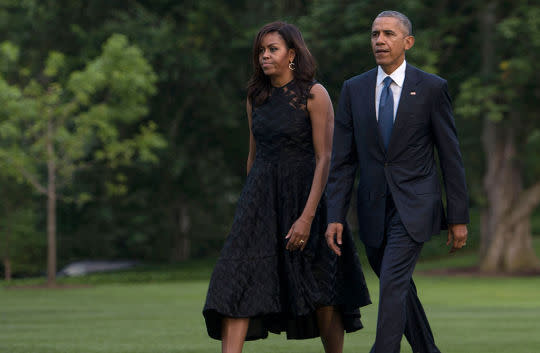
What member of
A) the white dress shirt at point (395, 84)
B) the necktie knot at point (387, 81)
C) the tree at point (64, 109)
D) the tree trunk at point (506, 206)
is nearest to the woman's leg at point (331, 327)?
the white dress shirt at point (395, 84)

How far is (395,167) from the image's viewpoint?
5.88m

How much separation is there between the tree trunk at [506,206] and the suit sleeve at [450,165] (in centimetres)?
2187

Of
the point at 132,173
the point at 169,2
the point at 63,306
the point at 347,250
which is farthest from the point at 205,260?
the point at 347,250

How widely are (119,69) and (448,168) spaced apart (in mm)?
19213

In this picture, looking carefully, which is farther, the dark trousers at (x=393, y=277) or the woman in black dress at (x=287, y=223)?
the woman in black dress at (x=287, y=223)

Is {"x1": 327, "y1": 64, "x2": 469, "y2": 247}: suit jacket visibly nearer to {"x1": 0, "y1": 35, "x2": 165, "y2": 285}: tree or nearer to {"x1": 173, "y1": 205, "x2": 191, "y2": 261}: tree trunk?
{"x1": 0, "y1": 35, "x2": 165, "y2": 285}: tree

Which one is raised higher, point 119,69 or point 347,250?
point 119,69

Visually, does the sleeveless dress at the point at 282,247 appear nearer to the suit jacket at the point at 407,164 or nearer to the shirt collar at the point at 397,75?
the suit jacket at the point at 407,164

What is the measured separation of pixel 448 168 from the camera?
19.3ft

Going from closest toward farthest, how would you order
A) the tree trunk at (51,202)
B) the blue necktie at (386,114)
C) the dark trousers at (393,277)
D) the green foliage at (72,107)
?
the dark trousers at (393,277) < the blue necktie at (386,114) < the green foliage at (72,107) < the tree trunk at (51,202)

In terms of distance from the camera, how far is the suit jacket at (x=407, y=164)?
584 centimetres

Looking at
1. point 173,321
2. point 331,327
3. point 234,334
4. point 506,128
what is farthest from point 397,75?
point 506,128

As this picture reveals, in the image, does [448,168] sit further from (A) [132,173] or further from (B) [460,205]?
(A) [132,173]

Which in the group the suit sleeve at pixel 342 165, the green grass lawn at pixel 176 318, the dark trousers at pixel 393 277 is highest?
the suit sleeve at pixel 342 165
